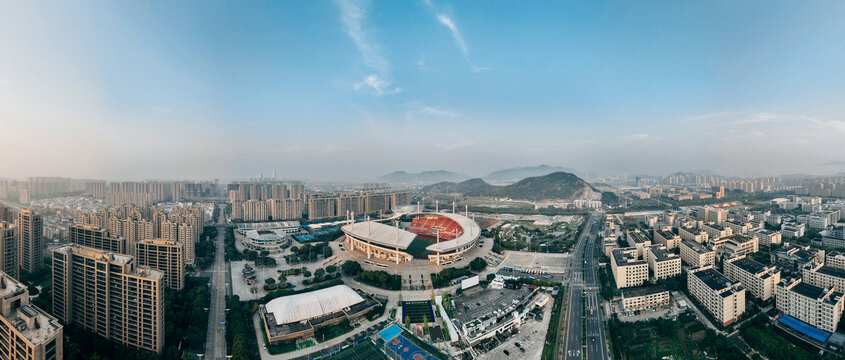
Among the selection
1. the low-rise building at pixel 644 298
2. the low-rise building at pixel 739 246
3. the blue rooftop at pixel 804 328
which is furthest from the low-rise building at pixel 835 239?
the low-rise building at pixel 644 298

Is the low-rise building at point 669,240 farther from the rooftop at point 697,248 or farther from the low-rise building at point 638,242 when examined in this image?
the rooftop at point 697,248

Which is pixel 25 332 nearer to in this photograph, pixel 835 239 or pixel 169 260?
pixel 169 260

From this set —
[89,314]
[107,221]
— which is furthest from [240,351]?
[107,221]

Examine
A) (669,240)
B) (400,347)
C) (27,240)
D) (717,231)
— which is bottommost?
(400,347)

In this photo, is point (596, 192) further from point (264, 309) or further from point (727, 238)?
point (264, 309)

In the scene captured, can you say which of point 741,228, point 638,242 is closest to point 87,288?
point 638,242

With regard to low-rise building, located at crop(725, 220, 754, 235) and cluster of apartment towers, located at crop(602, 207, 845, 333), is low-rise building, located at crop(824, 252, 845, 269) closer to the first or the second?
cluster of apartment towers, located at crop(602, 207, 845, 333)
